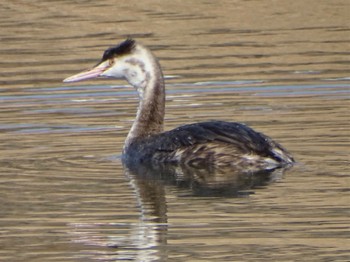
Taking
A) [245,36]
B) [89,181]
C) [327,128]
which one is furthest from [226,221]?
[245,36]

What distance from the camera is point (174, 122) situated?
1330 cm

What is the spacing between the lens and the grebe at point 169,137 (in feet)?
35.8

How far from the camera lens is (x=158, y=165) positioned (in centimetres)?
1141

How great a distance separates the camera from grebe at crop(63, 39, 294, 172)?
10914 millimetres

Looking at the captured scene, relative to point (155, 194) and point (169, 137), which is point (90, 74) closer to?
point (169, 137)

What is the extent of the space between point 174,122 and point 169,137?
6.09 feet

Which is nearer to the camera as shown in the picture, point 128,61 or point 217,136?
point 217,136

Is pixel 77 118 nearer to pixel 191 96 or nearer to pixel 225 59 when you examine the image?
pixel 191 96

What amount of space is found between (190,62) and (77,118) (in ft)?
11.3

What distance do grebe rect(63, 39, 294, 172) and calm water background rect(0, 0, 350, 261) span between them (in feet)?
0.80

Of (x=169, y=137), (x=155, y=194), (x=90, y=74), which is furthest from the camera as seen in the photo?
(x=90, y=74)

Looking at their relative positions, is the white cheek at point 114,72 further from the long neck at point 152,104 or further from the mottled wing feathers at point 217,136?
the mottled wing feathers at point 217,136

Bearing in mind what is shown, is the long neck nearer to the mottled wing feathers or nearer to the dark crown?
the dark crown

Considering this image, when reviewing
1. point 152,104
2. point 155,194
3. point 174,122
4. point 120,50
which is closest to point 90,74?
point 120,50
